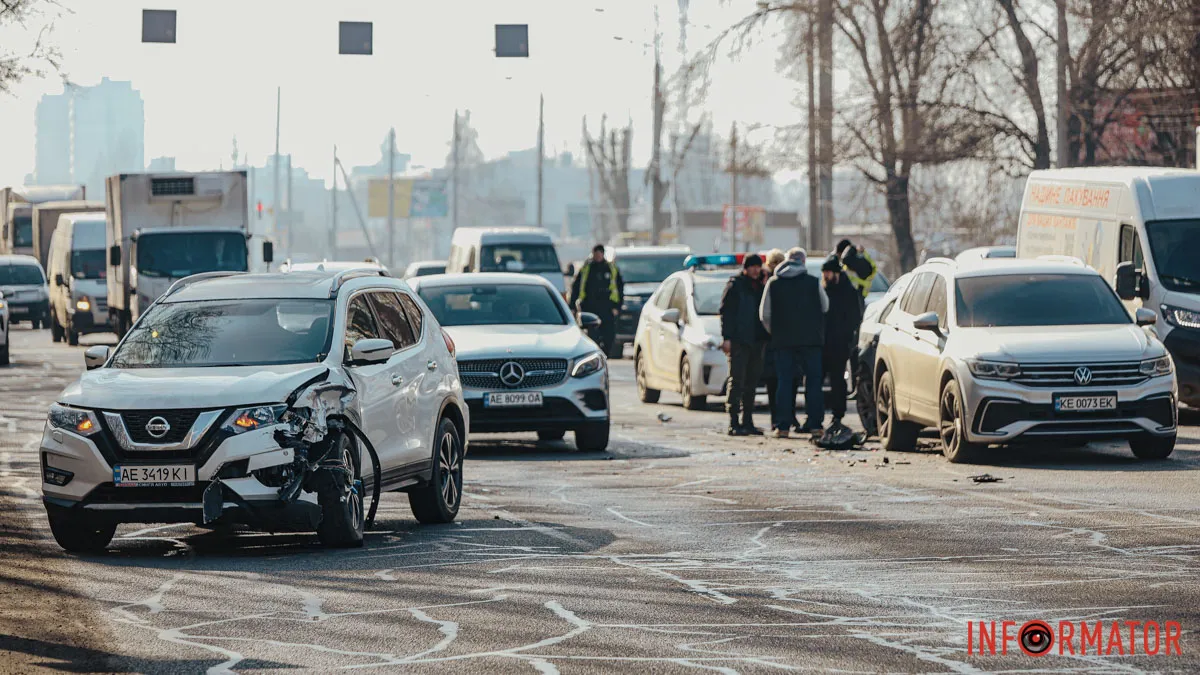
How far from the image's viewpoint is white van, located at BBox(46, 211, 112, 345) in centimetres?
4175

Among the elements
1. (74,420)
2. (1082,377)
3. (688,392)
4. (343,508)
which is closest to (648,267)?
(688,392)

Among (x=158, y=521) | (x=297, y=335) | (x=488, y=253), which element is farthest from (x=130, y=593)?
(x=488, y=253)

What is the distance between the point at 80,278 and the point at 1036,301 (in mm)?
29122

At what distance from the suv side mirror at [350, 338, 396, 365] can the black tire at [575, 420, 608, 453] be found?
6.29m

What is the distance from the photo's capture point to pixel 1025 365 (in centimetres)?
1540

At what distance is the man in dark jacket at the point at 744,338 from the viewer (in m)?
19.3

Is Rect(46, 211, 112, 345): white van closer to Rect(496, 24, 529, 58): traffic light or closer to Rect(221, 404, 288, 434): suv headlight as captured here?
Rect(496, 24, 529, 58): traffic light

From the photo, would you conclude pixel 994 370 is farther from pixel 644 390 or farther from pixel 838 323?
pixel 644 390

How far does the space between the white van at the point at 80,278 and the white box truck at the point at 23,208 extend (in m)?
18.5

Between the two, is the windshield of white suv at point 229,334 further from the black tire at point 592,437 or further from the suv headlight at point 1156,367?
the suv headlight at point 1156,367

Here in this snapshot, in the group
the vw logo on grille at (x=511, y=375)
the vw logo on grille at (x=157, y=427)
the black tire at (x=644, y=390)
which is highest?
the vw logo on grille at (x=157, y=427)

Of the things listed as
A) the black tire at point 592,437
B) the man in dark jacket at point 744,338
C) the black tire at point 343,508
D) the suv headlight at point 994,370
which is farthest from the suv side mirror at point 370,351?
the man in dark jacket at point 744,338

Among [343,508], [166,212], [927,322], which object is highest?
[166,212]

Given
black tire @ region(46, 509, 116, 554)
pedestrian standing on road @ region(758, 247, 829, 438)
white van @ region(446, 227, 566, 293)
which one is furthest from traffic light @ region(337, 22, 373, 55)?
black tire @ region(46, 509, 116, 554)
